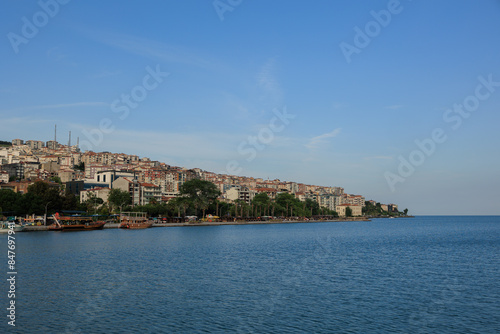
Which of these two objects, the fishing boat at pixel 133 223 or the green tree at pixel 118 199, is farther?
the green tree at pixel 118 199

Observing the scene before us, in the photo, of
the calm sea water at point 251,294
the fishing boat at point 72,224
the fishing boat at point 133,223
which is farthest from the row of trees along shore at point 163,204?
the calm sea water at point 251,294

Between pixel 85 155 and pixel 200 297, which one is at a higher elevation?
pixel 85 155

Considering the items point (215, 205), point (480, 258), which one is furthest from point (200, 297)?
point (215, 205)

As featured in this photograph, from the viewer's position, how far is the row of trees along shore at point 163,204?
6862cm

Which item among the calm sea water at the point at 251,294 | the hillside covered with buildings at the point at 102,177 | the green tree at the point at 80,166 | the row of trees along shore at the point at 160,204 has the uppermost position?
the green tree at the point at 80,166

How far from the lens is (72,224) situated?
6844 centimetres

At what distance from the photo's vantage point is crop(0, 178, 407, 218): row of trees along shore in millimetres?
68625

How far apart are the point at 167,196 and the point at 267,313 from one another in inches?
4115

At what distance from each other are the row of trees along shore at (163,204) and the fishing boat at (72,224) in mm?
3059

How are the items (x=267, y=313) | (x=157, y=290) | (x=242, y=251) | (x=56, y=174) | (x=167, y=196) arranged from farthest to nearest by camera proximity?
(x=56, y=174)
(x=167, y=196)
(x=242, y=251)
(x=157, y=290)
(x=267, y=313)

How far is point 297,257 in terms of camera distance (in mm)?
34438

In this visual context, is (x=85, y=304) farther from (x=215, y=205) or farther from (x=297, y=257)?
(x=215, y=205)

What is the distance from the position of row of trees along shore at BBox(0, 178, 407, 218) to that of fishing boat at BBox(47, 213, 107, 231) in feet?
10.0

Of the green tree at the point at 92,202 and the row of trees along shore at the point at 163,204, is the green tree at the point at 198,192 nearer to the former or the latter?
the row of trees along shore at the point at 163,204
